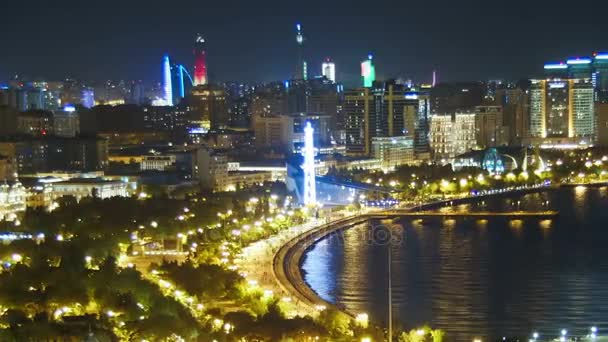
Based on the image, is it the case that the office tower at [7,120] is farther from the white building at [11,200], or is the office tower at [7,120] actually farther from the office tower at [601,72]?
the office tower at [601,72]

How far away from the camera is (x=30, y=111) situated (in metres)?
21.3

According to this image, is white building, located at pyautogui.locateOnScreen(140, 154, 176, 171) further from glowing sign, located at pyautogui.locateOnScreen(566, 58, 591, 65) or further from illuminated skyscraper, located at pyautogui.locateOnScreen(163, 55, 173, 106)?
glowing sign, located at pyautogui.locateOnScreen(566, 58, 591, 65)

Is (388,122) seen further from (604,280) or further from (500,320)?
(500,320)

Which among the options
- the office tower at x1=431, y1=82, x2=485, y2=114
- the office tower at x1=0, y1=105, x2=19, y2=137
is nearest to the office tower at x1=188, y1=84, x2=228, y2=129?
the office tower at x1=431, y1=82, x2=485, y2=114

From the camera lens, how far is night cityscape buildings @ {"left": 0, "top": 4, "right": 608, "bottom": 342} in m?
7.61

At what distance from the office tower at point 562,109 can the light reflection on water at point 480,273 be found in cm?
1254

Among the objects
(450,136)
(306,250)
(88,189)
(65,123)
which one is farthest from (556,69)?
(306,250)

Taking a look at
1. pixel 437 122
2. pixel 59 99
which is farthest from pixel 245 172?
pixel 59 99

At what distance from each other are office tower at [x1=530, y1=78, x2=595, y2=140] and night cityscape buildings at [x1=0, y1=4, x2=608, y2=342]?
0.13 ft

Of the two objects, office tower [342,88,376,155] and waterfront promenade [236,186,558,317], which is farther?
office tower [342,88,376,155]

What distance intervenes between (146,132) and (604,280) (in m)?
16.4

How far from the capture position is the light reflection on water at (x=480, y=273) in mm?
7809

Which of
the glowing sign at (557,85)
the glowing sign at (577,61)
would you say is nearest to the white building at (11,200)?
the glowing sign at (557,85)

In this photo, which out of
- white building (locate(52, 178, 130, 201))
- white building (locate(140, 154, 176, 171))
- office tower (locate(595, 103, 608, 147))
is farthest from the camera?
office tower (locate(595, 103, 608, 147))
